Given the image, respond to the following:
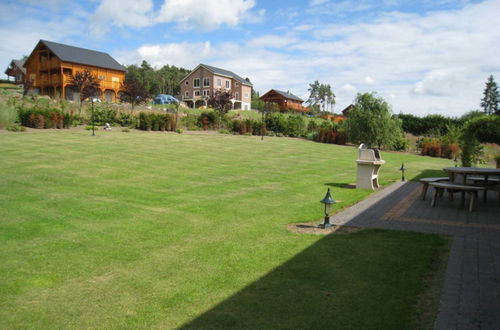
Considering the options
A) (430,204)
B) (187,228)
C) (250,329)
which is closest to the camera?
(250,329)

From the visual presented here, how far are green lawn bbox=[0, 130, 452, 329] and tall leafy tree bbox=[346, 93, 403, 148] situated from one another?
64.3 feet

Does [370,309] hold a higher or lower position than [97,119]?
lower

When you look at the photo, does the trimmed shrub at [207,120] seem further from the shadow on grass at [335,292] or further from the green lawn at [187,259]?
the shadow on grass at [335,292]

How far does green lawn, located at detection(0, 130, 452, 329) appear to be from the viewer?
4.05 m

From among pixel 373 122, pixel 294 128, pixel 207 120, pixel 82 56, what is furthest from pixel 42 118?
pixel 82 56

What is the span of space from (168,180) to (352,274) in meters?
7.85

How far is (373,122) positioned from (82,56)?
1514 inches

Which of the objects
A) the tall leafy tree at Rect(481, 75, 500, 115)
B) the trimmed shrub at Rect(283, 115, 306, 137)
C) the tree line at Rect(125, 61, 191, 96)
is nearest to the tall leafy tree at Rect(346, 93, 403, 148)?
the trimmed shrub at Rect(283, 115, 306, 137)

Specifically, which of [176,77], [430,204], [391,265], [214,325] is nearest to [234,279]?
[214,325]

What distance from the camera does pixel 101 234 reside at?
22.0 feet

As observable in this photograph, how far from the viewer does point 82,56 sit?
50.2m

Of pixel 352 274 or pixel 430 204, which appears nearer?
pixel 352 274

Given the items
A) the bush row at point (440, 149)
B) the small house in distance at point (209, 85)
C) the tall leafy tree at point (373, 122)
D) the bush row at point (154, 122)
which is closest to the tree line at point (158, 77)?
the small house in distance at point (209, 85)

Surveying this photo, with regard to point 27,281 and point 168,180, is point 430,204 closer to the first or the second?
point 168,180
